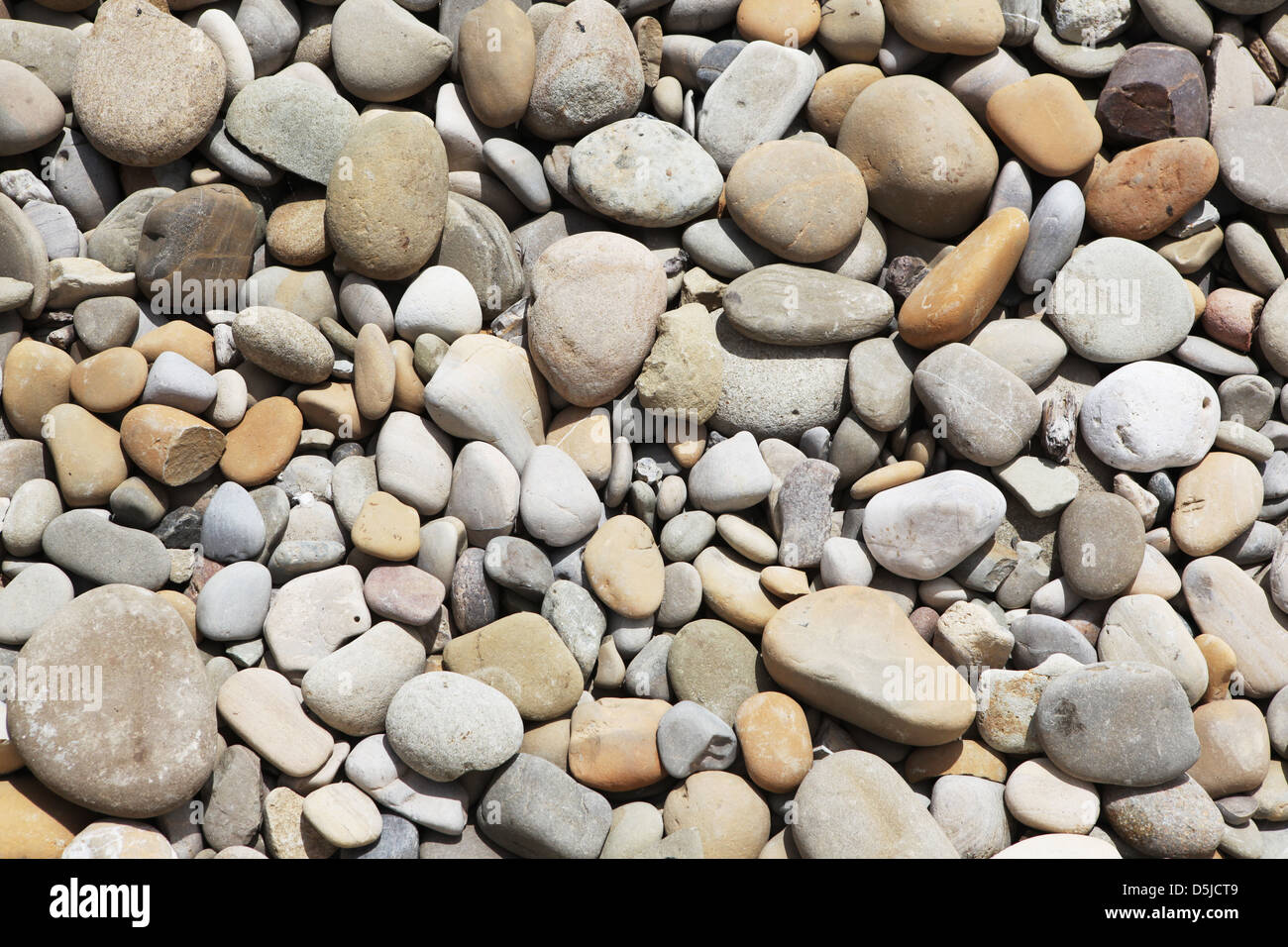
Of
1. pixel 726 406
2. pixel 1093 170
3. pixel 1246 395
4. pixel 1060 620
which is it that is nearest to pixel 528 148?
pixel 726 406

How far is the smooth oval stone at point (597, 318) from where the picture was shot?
3.08m

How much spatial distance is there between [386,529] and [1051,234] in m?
2.54

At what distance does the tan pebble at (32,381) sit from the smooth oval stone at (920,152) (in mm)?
2909

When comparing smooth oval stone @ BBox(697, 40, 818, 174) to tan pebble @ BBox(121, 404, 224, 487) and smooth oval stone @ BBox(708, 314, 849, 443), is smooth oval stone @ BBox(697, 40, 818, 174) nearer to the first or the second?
smooth oval stone @ BBox(708, 314, 849, 443)

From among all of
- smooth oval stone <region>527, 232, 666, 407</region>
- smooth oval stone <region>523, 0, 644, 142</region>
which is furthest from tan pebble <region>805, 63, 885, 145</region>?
smooth oval stone <region>527, 232, 666, 407</region>

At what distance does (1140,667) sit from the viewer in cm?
283

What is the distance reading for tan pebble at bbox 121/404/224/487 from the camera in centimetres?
292

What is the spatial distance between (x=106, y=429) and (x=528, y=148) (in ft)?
6.02

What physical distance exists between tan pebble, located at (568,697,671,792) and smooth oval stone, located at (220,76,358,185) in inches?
84.6

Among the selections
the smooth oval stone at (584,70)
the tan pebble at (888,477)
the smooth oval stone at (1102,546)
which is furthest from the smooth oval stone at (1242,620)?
the smooth oval stone at (584,70)

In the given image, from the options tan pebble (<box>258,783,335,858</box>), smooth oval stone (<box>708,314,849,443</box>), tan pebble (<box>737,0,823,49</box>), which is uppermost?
tan pebble (<box>737,0,823,49</box>)

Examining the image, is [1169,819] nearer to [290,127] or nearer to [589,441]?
[589,441]

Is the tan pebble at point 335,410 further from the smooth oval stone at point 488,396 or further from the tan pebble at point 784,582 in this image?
the tan pebble at point 784,582

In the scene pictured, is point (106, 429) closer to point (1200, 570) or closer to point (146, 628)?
point (146, 628)
